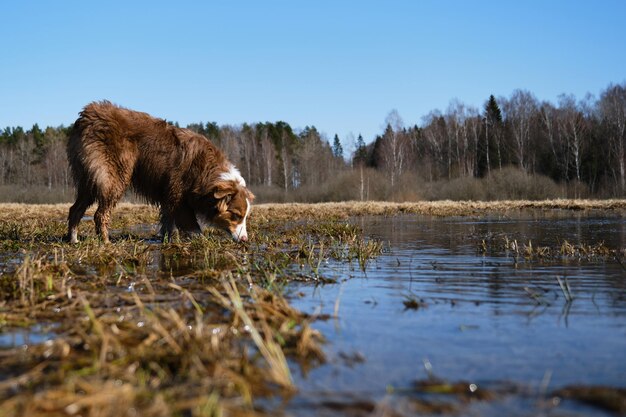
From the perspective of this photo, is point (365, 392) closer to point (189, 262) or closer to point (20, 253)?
point (189, 262)

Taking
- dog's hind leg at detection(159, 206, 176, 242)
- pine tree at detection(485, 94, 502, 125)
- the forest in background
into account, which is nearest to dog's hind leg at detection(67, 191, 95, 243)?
dog's hind leg at detection(159, 206, 176, 242)

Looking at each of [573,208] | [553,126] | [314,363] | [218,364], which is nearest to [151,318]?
[218,364]

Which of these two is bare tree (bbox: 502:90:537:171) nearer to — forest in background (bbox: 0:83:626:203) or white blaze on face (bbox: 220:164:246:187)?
forest in background (bbox: 0:83:626:203)

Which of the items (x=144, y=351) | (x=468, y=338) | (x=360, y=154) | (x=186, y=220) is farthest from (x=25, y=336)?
(x=360, y=154)

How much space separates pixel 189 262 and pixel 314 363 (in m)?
4.21

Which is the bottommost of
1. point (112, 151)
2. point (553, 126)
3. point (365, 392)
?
point (365, 392)

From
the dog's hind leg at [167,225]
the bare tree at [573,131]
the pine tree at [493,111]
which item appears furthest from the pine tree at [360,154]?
the dog's hind leg at [167,225]

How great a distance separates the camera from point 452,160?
210ft

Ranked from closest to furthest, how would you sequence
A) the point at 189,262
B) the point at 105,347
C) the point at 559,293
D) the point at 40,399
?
the point at 40,399
the point at 105,347
the point at 559,293
the point at 189,262

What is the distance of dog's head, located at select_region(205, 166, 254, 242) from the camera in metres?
8.84

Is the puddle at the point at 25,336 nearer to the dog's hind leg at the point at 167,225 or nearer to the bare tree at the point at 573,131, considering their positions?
the dog's hind leg at the point at 167,225

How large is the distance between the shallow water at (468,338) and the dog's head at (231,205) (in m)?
3.45

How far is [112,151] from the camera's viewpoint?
8758mm

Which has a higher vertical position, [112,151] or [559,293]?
[112,151]
